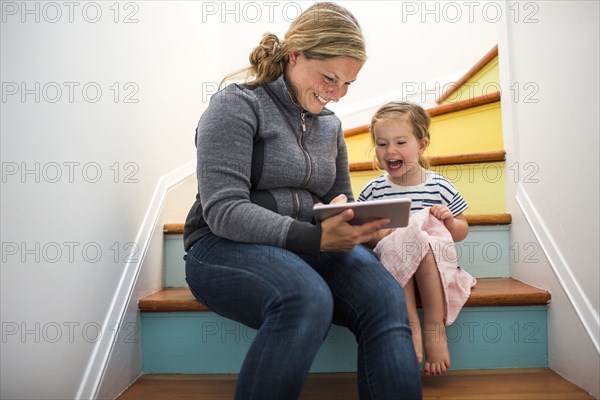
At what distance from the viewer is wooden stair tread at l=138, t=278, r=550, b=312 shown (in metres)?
1.26

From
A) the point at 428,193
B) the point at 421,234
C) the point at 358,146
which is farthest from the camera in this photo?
the point at 358,146

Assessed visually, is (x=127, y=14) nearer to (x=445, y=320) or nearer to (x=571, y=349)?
(x=445, y=320)

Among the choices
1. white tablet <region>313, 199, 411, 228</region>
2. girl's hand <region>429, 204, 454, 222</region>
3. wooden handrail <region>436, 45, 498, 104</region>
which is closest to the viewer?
white tablet <region>313, 199, 411, 228</region>

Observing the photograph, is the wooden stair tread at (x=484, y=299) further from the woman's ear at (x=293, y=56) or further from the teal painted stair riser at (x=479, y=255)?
the woman's ear at (x=293, y=56)

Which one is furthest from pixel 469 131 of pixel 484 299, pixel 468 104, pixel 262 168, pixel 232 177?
pixel 232 177

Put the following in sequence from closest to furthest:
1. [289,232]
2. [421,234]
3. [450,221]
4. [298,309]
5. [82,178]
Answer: [298,309]
[289,232]
[82,178]
[421,234]
[450,221]

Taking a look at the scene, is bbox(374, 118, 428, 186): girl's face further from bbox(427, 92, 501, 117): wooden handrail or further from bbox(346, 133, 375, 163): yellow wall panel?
bbox(346, 133, 375, 163): yellow wall panel

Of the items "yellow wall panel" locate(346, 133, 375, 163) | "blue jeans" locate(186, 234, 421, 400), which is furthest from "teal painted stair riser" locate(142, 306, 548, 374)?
"yellow wall panel" locate(346, 133, 375, 163)

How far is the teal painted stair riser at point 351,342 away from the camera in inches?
50.6

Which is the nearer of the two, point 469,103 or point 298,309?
point 298,309

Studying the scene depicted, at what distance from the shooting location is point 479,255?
1545 millimetres

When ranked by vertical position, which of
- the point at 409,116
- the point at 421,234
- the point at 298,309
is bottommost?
the point at 298,309

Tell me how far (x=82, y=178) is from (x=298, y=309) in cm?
59

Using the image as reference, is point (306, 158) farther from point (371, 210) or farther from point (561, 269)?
point (561, 269)
